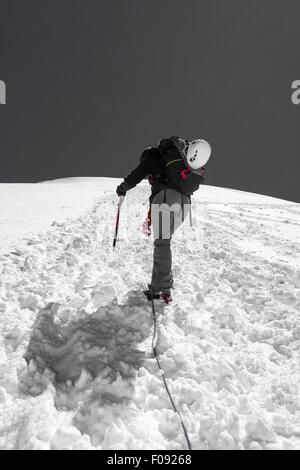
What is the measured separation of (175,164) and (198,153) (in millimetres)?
361

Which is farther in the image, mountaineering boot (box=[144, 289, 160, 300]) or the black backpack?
mountaineering boot (box=[144, 289, 160, 300])

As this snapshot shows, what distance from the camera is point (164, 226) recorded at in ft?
16.1

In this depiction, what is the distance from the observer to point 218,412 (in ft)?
9.66

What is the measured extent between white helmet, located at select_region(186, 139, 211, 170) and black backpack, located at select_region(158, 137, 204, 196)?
8 cm

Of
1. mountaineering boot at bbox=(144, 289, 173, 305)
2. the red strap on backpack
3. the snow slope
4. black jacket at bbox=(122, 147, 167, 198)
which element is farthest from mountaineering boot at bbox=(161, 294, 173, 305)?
the red strap on backpack

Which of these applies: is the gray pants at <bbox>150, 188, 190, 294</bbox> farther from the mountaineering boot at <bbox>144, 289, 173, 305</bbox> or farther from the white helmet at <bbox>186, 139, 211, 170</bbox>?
the white helmet at <bbox>186, 139, 211, 170</bbox>

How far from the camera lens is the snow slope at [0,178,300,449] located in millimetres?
2734

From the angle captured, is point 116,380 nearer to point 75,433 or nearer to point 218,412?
point 75,433

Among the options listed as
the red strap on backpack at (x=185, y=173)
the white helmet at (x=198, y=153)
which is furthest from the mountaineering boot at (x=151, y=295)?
the white helmet at (x=198, y=153)

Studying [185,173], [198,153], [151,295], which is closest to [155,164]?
[185,173]

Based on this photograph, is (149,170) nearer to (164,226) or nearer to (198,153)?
(198,153)

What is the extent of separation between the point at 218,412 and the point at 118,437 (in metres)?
0.92

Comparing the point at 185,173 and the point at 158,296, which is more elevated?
the point at 185,173
